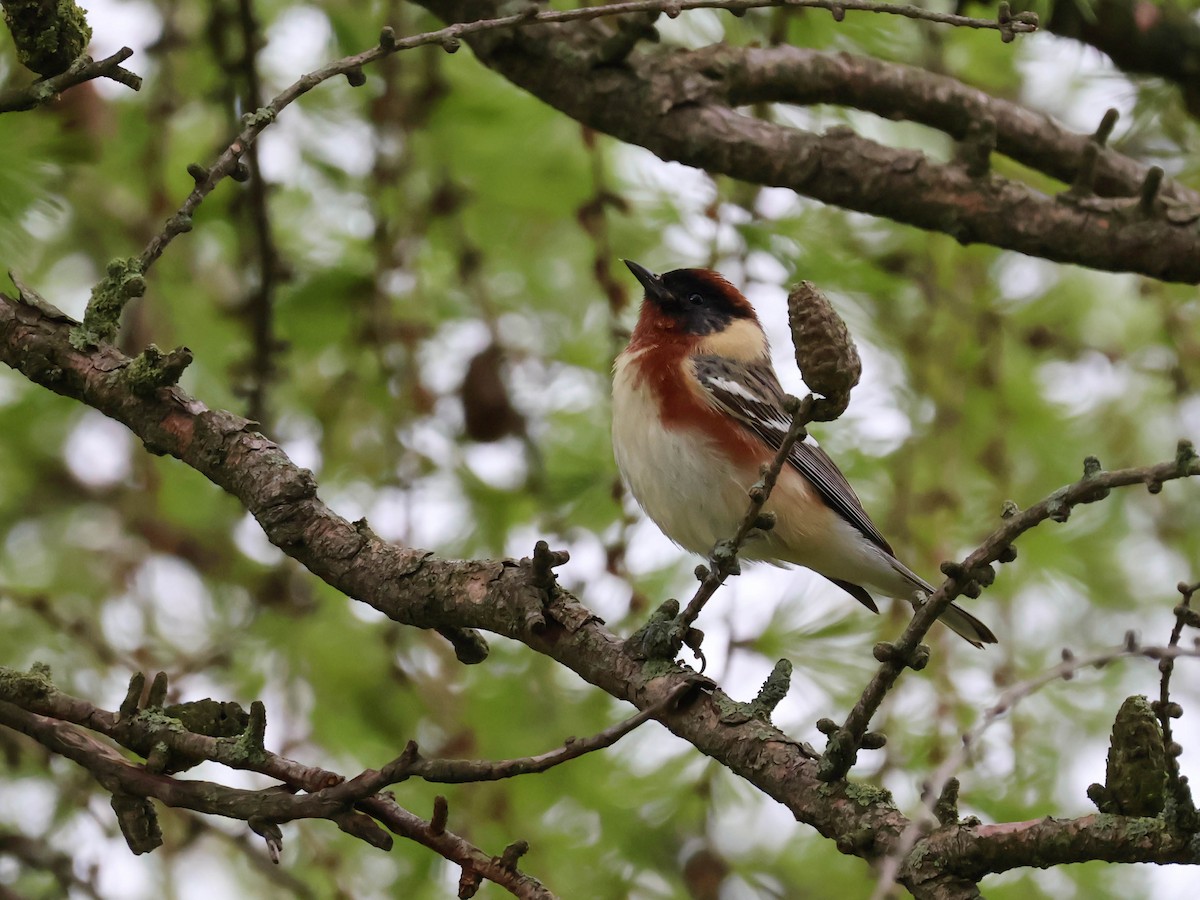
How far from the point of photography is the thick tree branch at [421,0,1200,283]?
13.0 feet

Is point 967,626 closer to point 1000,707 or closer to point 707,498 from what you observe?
point 707,498

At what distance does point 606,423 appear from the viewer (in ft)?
17.3

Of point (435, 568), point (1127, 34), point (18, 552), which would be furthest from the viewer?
point (18, 552)

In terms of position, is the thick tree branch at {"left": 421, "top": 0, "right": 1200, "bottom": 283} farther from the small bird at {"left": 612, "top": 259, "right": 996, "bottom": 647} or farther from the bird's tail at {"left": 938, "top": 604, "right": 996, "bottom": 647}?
the bird's tail at {"left": 938, "top": 604, "right": 996, "bottom": 647}

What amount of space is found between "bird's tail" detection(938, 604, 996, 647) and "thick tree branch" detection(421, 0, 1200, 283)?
1.18 metres

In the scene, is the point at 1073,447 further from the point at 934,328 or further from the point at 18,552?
the point at 18,552

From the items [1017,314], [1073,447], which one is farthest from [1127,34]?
[1073,447]

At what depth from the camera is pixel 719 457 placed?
4.46m

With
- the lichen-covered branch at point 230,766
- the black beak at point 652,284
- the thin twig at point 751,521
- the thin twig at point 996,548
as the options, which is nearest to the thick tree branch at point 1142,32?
the black beak at point 652,284

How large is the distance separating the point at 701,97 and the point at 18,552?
343 centimetres

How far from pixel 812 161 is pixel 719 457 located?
3.42 ft

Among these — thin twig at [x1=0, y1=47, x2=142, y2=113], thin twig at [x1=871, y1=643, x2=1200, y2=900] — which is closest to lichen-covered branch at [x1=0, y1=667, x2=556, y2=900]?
thin twig at [x1=871, y1=643, x2=1200, y2=900]

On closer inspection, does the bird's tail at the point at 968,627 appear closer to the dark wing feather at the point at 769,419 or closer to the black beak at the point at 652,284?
the dark wing feather at the point at 769,419

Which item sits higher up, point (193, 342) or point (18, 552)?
point (193, 342)
